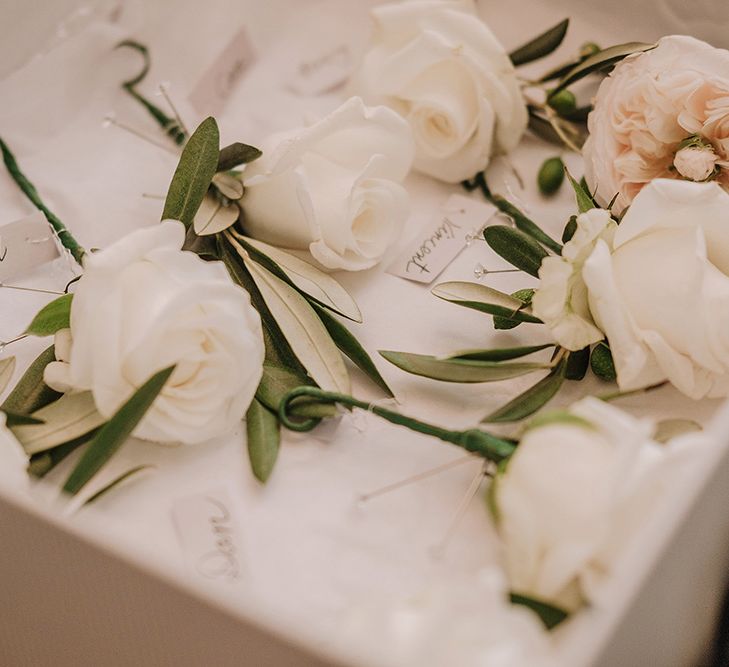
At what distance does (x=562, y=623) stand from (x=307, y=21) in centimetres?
102

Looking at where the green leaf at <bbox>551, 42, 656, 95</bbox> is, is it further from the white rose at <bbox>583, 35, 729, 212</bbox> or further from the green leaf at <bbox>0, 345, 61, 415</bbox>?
the green leaf at <bbox>0, 345, 61, 415</bbox>

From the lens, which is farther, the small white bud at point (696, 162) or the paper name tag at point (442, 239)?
the paper name tag at point (442, 239)

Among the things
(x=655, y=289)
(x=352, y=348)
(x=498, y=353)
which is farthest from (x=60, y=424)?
(x=655, y=289)

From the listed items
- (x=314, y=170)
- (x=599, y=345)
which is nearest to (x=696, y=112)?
(x=599, y=345)

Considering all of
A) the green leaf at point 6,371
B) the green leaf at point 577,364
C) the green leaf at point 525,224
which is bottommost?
the green leaf at point 577,364

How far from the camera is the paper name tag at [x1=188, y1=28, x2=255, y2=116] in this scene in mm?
1153

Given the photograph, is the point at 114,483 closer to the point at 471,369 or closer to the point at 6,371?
the point at 6,371

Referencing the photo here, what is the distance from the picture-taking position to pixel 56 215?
1.01 meters

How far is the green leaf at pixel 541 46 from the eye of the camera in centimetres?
103

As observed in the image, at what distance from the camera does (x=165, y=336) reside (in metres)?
0.65

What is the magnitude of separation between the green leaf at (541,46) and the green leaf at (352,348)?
462 millimetres

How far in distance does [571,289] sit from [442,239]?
283 mm

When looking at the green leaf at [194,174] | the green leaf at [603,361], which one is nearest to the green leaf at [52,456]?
the green leaf at [194,174]

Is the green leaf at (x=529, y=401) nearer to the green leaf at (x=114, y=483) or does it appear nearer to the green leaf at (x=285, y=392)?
the green leaf at (x=285, y=392)
